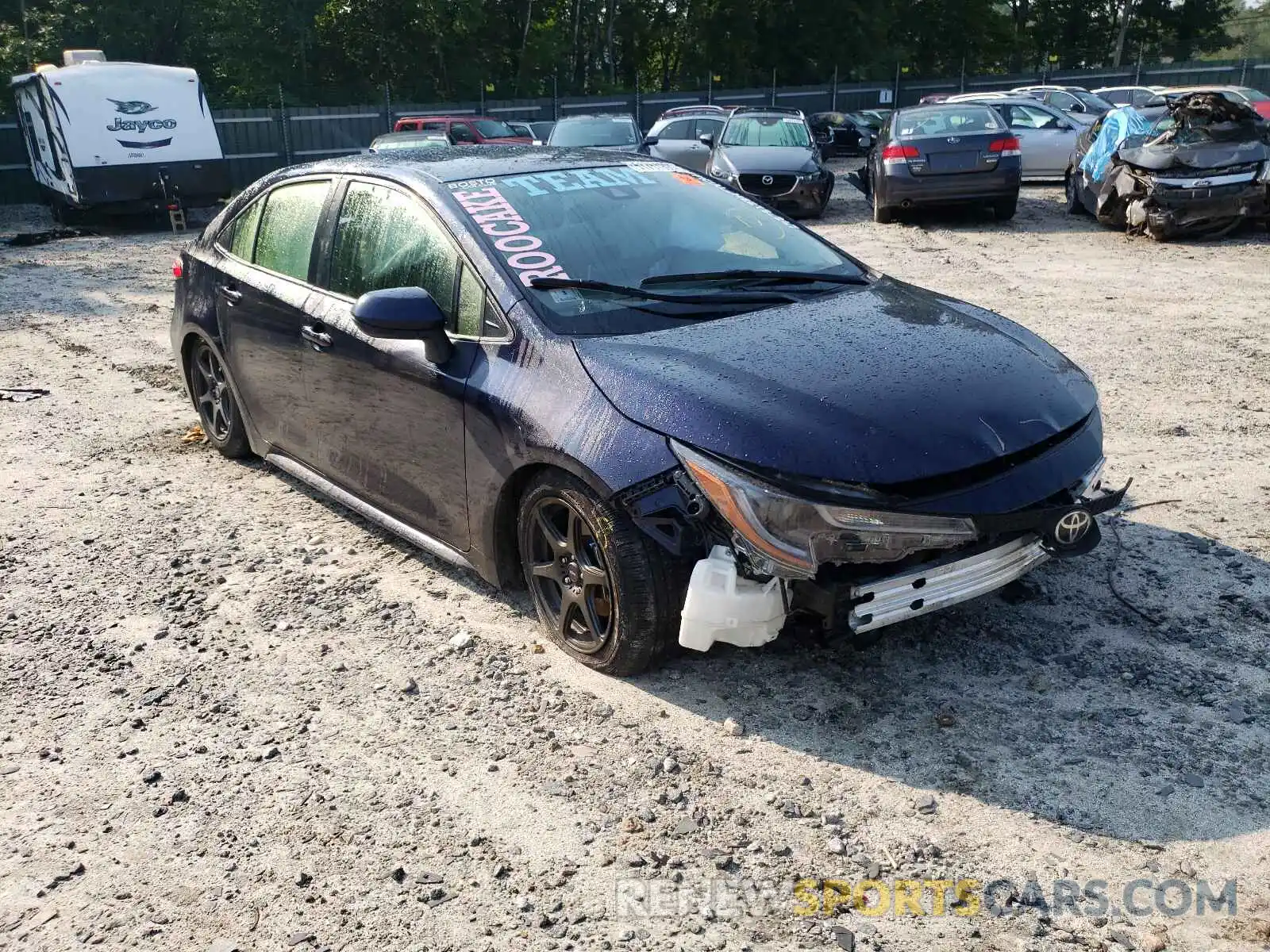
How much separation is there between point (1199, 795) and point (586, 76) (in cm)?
4644

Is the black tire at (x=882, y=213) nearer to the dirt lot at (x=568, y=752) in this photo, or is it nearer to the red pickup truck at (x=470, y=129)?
the red pickup truck at (x=470, y=129)

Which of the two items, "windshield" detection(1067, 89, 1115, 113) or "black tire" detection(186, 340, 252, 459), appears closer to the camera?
"black tire" detection(186, 340, 252, 459)

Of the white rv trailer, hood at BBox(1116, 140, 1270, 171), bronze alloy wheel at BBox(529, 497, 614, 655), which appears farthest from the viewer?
the white rv trailer

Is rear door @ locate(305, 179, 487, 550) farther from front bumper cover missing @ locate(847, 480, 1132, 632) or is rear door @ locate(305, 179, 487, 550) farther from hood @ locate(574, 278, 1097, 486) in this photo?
front bumper cover missing @ locate(847, 480, 1132, 632)

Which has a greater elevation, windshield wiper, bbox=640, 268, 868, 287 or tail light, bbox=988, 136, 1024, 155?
tail light, bbox=988, 136, 1024, 155

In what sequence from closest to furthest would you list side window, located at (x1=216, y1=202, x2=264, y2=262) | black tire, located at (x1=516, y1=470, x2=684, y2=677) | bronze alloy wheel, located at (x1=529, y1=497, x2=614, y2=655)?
black tire, located at (x1=516, y1=470, x2=684, y2=677)
bronze alloy wheel, located at (x1=529, y1=497, x2=614, y2=655)
side window, located at (x1=216, y1=202, x2=264, y2=262)

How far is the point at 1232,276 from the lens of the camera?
33.8 feet

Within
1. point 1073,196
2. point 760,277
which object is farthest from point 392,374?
point 1073,196

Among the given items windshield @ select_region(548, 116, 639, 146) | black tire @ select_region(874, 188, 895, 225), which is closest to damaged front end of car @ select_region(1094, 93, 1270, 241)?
black tire @ select_region(874, 188, 895, 225)

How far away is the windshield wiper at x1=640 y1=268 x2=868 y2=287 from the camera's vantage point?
4131 millimetres

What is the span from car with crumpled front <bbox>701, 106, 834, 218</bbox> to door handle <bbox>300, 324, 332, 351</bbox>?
34.7ft

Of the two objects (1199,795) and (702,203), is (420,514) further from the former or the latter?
(1199,795)

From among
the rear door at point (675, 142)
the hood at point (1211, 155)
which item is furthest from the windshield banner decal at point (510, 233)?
the rear door at point (675, 142)

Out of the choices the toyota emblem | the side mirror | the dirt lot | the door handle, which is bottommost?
the dirt lot
